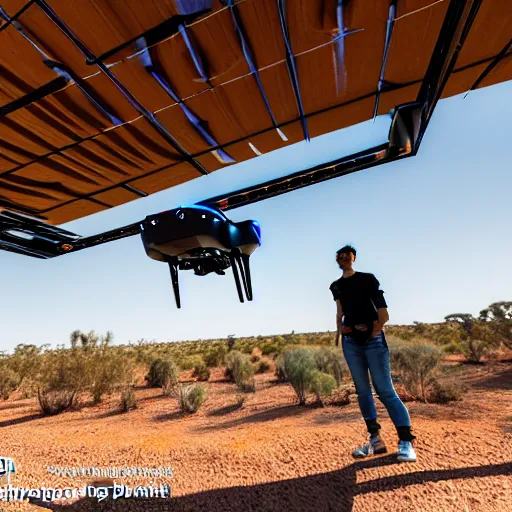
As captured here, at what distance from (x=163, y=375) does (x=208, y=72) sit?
425 inches

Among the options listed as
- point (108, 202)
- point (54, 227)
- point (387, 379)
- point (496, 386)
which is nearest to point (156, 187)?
point (108, 202)

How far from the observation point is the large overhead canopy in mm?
1164

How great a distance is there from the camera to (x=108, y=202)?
2.50 metres

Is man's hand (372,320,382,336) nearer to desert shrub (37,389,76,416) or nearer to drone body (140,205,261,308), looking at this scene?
drone body (140,205,261,308)

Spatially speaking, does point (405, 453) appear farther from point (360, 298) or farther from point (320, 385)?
point (320, 385)

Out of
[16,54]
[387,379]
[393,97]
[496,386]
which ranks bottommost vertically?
[496,386]

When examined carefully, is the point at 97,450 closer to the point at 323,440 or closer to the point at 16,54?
the point at 323,440

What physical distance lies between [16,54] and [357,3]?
129 cm

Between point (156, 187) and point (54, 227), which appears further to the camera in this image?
point (54, 227)

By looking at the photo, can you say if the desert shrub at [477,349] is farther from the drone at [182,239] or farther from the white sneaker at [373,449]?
the drone at [182,239]

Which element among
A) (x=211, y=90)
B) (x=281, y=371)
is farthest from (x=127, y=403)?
(x=211, y=90)

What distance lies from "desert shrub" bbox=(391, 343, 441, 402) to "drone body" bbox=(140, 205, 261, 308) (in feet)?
18.3

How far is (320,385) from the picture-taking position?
654 cm

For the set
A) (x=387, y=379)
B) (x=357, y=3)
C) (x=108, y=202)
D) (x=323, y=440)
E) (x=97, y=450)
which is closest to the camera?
(x=357, y=3)
